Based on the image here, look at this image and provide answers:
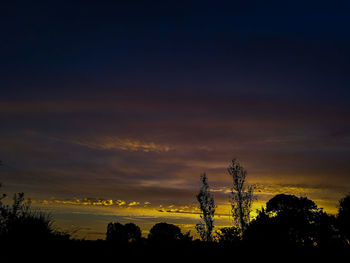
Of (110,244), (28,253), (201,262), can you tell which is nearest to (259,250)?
(201,262)

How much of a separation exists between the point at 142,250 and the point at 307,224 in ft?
129

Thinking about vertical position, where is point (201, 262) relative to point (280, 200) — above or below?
below

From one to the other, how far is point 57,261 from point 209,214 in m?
44.0

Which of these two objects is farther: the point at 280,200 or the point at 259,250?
the point at 280,200

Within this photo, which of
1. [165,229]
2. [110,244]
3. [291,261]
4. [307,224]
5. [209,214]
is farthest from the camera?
[165,229]

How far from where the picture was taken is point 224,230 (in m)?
44.4

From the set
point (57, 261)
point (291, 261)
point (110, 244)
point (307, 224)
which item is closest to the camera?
point (57, 261)

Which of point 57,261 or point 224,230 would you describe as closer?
point 57,261

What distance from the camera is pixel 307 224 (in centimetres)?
4278

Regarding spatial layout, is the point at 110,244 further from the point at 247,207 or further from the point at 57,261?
the point at 247,207

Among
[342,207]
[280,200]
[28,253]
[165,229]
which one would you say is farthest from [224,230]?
[28,253]

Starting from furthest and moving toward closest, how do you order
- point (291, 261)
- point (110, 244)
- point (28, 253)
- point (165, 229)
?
point (165, 229)
point (110, 244)
point (291, 261)
point (28, 253)

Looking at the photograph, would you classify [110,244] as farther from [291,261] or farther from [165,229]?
[165,229]

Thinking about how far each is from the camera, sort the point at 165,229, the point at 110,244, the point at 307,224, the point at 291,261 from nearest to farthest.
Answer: the point at 291,261
the point at 110,244
the point at 307,224
the point at 165,229
